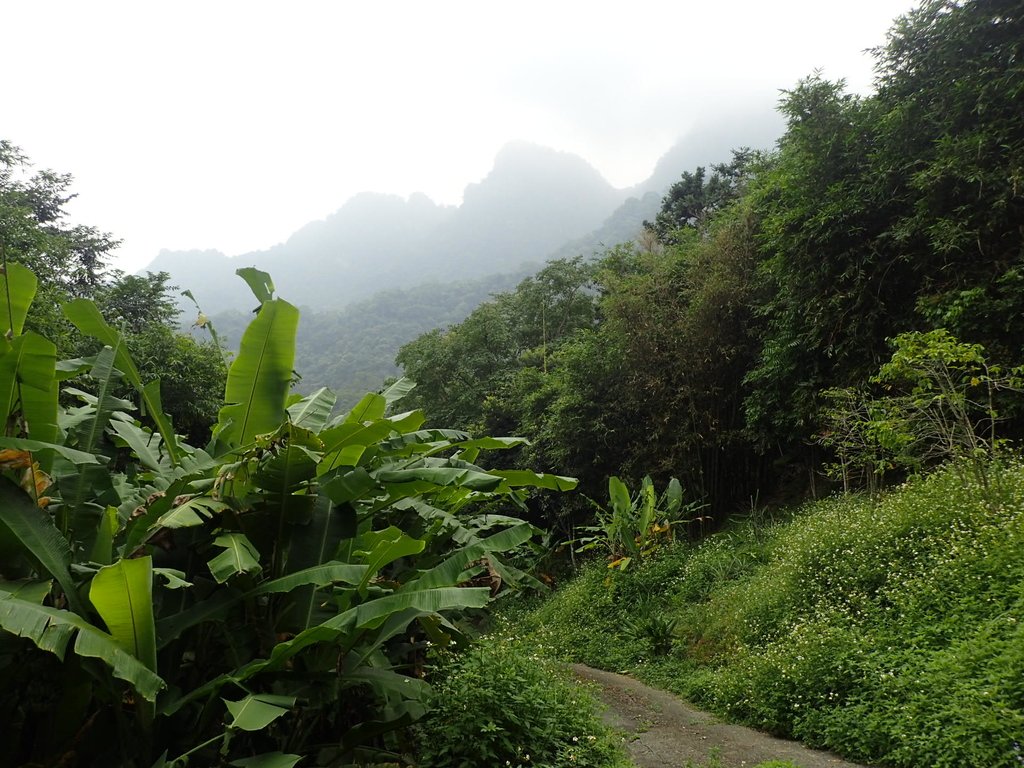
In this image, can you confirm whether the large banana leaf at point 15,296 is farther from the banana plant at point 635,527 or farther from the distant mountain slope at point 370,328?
the distant mountain slope at point 370,328

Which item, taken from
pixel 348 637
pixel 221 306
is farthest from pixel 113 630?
pixel 221 306

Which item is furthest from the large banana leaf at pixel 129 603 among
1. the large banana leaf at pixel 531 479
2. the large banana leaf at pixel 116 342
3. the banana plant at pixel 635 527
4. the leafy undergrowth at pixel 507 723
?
the banana plant at pixel 635 527

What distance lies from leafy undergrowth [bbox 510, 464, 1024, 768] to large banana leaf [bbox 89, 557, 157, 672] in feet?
12.8

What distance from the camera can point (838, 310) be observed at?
30.2ft

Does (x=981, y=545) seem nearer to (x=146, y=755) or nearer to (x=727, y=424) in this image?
(x=146, y=755)

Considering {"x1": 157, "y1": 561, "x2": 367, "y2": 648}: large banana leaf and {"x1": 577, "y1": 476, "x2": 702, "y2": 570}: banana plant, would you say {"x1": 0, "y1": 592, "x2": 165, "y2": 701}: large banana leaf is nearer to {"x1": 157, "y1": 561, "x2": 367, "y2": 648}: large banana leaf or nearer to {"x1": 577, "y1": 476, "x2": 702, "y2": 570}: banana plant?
{"x1": 157, "y1": 561, "x2": 367, "y2": 648}: large banana leaf

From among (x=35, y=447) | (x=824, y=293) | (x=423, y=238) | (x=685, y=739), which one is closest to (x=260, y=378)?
(x=35, y=447)

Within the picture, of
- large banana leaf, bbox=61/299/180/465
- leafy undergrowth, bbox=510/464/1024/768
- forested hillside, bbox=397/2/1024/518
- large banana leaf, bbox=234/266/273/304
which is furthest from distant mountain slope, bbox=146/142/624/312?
large banana leaf, bbox=61/299/180/465

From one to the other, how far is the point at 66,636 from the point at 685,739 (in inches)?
155

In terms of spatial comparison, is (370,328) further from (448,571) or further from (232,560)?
(232,560)

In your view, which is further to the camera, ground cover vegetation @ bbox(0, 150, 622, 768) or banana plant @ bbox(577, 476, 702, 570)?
banana plant @ bbox(577, 476, 702, 570)

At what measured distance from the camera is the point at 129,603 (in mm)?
2229

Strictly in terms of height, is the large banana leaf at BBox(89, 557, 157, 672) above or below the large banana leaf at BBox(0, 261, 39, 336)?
below

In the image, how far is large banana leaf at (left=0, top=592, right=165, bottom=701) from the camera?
2010mm
